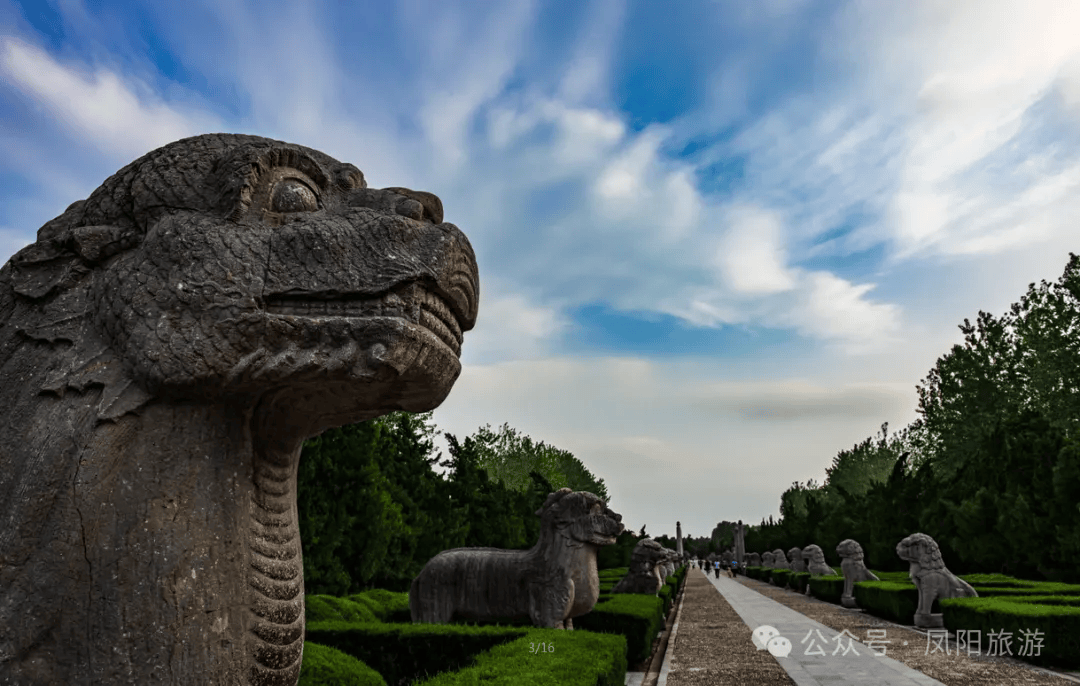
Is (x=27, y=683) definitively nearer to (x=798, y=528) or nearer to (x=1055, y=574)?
(x=1055, y=574)

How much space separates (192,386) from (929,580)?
55.1 ft

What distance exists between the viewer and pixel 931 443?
3822cm

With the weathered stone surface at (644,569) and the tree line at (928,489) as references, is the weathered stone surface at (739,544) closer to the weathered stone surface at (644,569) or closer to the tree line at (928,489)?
the tree line at (928,489)

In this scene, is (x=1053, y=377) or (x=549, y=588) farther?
(x=1053, y=377)

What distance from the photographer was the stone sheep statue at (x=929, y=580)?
48.8 feet

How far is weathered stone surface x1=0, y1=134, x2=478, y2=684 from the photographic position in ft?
5.87

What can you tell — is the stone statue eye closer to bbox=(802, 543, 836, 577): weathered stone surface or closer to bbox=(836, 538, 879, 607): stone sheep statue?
bbox=(836, 538, 879, 607): stone sheep statue

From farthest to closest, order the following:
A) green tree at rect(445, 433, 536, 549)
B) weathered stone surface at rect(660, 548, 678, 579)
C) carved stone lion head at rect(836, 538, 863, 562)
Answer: green tree at rect(445, 433, 536, 549), carved stone lion head at rect(836, 538, 863, 562), weathered stone surface at rect(660, 548, 678, 579)

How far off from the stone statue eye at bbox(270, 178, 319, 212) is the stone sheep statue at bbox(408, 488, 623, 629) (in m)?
7.20

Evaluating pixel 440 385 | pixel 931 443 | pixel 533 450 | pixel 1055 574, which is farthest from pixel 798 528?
pixel 440 385

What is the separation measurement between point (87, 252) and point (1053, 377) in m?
34.1

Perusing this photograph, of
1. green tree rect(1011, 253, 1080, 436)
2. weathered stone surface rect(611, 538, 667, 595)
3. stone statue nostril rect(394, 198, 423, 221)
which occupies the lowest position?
weathered stone surface rect(611, 538, 667, 595)

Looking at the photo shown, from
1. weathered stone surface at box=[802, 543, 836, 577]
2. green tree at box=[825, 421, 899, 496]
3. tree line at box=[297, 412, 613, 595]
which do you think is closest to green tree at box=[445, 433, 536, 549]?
tree line at box=[297, 412, 613, 595]

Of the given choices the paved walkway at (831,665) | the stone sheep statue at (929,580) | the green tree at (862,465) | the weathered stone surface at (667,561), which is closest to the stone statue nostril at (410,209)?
the paved walkway at (831,665)
